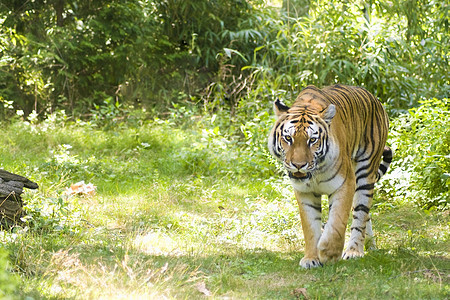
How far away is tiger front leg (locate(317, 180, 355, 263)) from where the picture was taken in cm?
446

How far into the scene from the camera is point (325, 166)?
4.47 m

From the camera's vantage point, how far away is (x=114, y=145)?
350 inches

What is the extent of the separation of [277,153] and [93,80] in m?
7.68

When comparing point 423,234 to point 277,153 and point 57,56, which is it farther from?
point 57,56

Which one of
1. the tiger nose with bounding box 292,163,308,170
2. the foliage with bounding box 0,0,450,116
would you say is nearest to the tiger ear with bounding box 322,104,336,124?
the tiger nose with bounding box 292,163,308,170

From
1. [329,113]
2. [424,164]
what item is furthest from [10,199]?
[424,164]

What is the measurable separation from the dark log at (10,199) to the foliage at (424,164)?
4010mm

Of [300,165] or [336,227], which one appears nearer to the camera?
[300,165]

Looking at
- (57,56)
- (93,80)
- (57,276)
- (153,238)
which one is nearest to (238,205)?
(153,238)

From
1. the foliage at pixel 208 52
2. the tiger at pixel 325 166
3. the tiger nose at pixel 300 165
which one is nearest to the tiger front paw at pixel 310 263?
the tiger at pixel 325 166

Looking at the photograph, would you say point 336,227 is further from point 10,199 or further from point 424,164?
point 10,199

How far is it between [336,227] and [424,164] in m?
2.29

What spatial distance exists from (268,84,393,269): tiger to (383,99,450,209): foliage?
48.0 inches

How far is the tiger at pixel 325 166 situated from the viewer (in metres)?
4.37
